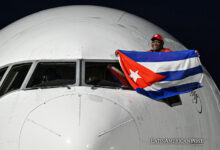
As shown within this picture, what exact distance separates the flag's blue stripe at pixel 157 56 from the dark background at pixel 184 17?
6.46 meters

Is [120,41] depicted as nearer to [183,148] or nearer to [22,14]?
[183,148]

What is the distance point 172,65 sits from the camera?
7051 mm

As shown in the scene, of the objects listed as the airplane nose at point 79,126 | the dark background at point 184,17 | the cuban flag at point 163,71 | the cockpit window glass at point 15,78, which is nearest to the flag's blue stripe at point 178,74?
the cuban flag at point 163,71

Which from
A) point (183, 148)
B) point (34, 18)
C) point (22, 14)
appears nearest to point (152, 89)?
point (183, 148)

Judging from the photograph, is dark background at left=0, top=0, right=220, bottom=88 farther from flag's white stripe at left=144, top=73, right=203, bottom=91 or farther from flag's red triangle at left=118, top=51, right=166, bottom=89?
flag's red triangle at left=118, top=51, right=166, bottom=89

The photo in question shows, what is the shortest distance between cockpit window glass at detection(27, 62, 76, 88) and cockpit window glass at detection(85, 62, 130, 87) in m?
0.23

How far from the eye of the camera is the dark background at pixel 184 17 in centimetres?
1359

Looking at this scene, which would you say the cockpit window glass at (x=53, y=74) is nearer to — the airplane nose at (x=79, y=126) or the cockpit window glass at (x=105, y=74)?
the cockpit window glass at (x=105, y=74)

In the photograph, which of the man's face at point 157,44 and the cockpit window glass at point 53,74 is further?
the man's face at point 157,44

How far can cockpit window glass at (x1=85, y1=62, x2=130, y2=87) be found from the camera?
6793mm

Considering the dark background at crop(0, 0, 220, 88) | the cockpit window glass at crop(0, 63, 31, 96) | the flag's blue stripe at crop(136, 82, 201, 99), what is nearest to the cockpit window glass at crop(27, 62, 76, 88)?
the cockpit window glass at crop(0, 63, 31, 96)

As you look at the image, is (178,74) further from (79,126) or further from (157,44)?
(79,126)

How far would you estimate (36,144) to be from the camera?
224 inches

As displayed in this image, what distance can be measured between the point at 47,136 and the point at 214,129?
8.97ft
